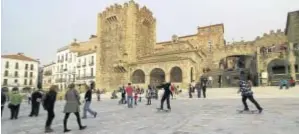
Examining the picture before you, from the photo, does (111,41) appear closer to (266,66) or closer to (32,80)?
(266,66)

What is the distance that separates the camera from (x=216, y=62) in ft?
146

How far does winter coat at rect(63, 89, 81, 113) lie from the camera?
7.84 metres

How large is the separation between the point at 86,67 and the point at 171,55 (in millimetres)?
21812

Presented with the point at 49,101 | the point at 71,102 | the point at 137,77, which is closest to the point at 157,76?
the point at 137,77

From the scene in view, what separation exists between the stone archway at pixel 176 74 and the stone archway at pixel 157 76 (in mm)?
2562

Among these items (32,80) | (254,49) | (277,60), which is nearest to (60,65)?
(32,80)

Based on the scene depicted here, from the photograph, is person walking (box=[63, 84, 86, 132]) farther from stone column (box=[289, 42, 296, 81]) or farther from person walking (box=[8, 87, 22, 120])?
stone column (box=[289, 42, 296, 81])

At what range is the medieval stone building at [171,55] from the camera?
36500 mm

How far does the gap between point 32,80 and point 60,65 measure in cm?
916

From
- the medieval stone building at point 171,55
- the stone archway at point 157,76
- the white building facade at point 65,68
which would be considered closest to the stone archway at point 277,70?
the medieval stone building at point 171,55

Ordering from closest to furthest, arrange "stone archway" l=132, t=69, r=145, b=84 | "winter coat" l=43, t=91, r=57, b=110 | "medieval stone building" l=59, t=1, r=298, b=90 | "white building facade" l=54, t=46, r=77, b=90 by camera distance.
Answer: "winter coat" l=43, t=91, r=57, b=110
"medieval stone building" l=59, t=1, r=298, b=90
"stone archway" l=132, t=69, r=145, b=84
"white building facade" l=54, t=46, r=77, b=90

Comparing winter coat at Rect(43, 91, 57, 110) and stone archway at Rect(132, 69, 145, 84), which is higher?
stone archway at Rect(132, 69, 145, 84)

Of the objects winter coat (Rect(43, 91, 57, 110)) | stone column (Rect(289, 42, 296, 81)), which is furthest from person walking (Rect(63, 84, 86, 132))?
stone column (Rect(289, 42, 296, 81))

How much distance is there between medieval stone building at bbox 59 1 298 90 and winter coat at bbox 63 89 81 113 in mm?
28605
